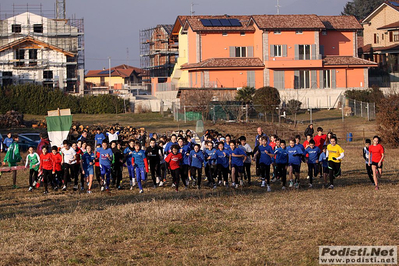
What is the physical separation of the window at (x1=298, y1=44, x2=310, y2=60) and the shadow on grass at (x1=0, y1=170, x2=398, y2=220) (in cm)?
4264

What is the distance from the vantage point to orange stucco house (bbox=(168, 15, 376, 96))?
204ft

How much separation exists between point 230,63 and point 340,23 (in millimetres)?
14135

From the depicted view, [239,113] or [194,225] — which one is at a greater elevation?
[239,113]

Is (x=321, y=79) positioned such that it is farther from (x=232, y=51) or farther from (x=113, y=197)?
(x=113, y=197)

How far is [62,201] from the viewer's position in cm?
1762

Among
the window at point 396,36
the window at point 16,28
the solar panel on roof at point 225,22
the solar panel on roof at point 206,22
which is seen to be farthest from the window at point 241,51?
the window at point 16,28

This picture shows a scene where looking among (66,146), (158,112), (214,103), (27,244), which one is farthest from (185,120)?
(27,244)

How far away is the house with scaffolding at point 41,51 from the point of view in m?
75.0

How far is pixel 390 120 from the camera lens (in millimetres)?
34906

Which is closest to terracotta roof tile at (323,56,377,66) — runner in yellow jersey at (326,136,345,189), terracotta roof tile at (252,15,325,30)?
terracotta roof tile at (252,15,325,30)

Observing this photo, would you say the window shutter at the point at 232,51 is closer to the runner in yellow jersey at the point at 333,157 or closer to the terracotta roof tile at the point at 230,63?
the terracotta roof tile at the point at 230,63

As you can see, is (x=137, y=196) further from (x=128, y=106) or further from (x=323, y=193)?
(x=128, y=106)

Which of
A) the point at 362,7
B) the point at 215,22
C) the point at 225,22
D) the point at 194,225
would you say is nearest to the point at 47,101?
the point at 215,22

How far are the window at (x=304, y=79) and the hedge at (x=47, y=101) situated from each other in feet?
63.3
